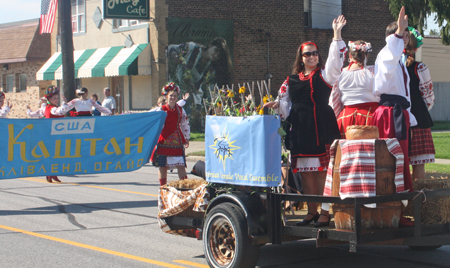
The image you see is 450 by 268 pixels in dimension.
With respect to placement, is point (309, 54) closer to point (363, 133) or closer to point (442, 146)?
point (363, 133)

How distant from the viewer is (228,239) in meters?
5.51

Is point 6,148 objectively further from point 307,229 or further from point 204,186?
point 307,229

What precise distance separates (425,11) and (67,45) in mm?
15306

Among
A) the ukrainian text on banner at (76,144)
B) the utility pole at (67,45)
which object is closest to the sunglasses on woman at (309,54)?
the ukrainian text on banner at (76,144)

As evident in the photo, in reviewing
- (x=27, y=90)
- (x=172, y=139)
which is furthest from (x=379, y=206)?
(x=27, y=90)

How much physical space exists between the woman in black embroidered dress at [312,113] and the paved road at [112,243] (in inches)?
38.8

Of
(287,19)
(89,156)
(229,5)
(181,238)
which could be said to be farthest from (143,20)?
(181,238)

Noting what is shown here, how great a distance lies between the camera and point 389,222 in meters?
4.92

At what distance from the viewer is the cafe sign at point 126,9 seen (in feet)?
81.5

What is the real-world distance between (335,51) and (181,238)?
322 cm

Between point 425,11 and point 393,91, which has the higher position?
point 425,11

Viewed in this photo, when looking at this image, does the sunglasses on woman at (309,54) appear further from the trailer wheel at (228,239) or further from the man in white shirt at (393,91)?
the trailer wheel at (228,239)

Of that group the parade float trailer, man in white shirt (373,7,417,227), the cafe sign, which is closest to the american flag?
the cafe sign

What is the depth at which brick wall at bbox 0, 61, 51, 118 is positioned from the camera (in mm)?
35812
